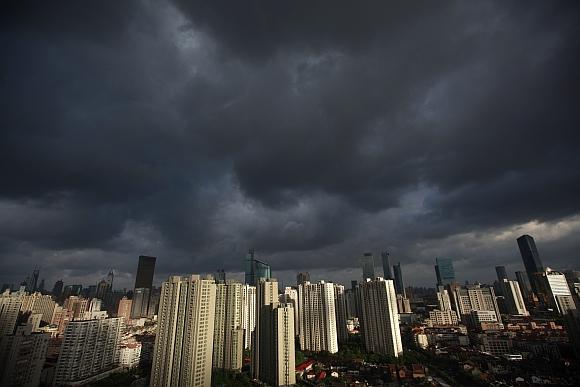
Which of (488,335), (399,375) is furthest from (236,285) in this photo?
(488,335)

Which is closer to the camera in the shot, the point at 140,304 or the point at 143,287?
the point at 140,304

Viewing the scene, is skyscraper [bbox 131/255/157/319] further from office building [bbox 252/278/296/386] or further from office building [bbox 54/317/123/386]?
office building [bbox 252/278/296/386]

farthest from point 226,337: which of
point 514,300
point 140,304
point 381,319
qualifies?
point 514,300

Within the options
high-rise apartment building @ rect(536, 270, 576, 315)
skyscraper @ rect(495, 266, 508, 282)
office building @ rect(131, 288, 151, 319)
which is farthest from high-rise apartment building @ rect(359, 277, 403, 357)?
skyscraper @ rect(495, 266, 508, 282)

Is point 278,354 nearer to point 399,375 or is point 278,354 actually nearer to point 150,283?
point 399,375

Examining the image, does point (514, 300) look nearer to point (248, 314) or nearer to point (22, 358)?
point (248, 314)

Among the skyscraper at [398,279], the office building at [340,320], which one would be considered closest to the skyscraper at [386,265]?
the skyscraper at [398,279]
